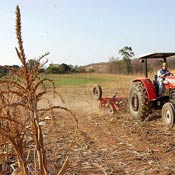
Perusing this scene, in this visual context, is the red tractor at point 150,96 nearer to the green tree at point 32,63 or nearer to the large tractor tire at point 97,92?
the large tractor tire at point 97,92

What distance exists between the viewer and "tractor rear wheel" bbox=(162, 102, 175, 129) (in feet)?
26.9

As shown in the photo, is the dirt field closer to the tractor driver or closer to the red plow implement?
the red plow implement

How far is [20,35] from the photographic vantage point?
173cm

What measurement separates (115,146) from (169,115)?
2.00 metres

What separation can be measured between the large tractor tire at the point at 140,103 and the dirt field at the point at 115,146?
254mm

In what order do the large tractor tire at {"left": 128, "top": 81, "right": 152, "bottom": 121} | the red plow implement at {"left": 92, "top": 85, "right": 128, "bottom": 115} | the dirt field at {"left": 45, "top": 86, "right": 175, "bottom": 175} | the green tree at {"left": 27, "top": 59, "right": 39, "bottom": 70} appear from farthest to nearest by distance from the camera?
1. the red plow implement at {"left": 92, "top": 85, "right": 128, "bottom": 115}
2. the large tractor tire at {"left": 128, "top": 81, "right": 152, "bottom": 121}
3. the dirt field at {"left": 45, "top": 86, "right": 175, "bottom": 175}
4. the green tree at {"left": 27, "top": 59, "right": 39, "bottom": 70}

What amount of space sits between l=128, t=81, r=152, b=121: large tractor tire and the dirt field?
0.83ft

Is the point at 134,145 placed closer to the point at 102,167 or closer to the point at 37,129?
the point at 102,167

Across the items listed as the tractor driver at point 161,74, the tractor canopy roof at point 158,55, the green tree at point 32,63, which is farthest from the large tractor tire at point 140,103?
the green tree at point 32,63

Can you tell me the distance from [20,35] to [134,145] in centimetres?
546

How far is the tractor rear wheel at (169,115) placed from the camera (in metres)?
8.20

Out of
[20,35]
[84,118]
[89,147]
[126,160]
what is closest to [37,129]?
[20,35]

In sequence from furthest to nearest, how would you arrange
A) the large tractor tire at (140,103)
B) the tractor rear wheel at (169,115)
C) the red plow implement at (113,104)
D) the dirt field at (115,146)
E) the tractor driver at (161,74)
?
1. the red plow implement at (113,104)
2. the large tractor tire at (140,103)
3. the tractor driver at (161,74)
4. the tractor rear wheel at (169,115)
5. the dirt field at (115,146)

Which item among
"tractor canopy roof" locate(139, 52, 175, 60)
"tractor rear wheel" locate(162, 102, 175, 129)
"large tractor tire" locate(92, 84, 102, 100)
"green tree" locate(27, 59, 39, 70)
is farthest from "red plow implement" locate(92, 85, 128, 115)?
"green tree" locate(27, 59, 39, 70)
